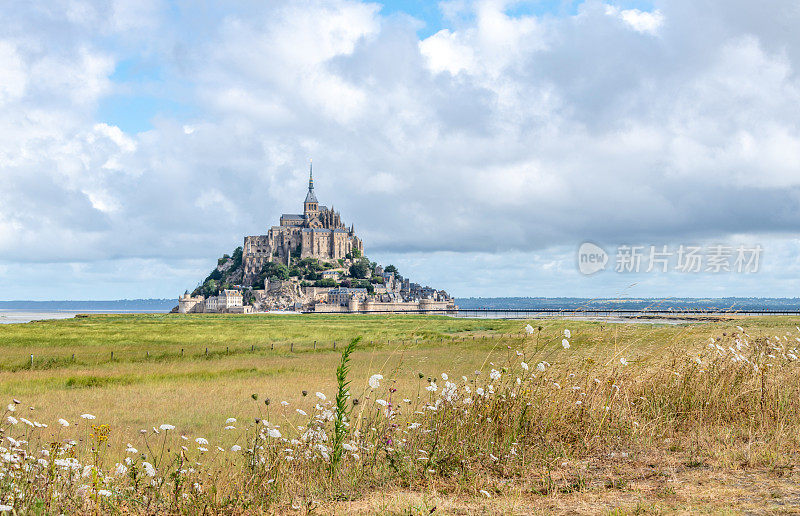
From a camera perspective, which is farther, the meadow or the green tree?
the green tree

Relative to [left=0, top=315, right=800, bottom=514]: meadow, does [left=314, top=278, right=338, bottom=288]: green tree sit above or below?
above

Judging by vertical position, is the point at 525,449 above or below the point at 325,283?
below

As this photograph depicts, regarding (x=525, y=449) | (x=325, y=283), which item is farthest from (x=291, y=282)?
(x=525, y=449)

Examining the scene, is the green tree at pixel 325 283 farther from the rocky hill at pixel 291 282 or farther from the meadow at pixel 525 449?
the meadow at pixel 525 449

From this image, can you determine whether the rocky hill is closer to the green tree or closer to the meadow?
the green tree

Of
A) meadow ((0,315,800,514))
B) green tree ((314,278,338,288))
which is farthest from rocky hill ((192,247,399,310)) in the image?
meadow ((0,315,800,514))

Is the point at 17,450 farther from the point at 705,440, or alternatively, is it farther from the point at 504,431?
the point at 705,440

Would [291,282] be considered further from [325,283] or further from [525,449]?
[525,449]

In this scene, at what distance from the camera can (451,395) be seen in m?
6.66

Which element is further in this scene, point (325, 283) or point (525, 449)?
point (325, 283)

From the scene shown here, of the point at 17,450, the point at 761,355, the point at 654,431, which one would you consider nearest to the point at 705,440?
the point at 654,431

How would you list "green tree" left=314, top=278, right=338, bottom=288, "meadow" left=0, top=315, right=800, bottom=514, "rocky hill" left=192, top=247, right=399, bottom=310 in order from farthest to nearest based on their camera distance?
"green tree" left=314, top=278, right=338, bottom=288 < "rocky hill" left=192, top=247, right=399, bottom=310 < "meadow" left=0, top=315, right=800, bottom=514

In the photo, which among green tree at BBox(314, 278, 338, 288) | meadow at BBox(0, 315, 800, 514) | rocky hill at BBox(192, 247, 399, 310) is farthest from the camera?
green tree at BBox(314, 278, 338, 288)

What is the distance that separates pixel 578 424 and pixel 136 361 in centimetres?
3126
